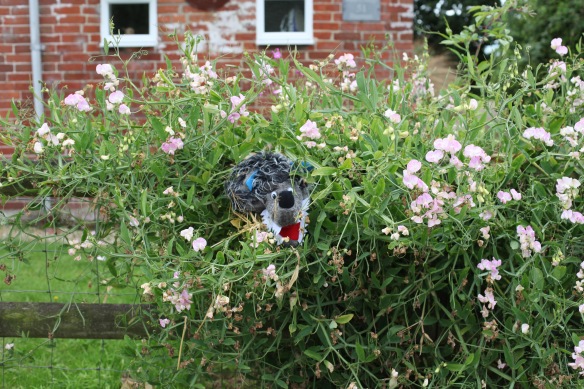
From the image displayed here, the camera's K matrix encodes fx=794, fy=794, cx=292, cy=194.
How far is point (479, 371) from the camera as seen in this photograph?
2232mm

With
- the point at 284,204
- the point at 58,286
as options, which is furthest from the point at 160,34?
the point at 284,204

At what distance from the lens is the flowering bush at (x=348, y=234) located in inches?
79.0

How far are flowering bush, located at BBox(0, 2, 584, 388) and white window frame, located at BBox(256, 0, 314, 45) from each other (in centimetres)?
418

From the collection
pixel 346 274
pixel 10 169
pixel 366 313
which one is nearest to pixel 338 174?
pixel 346 274

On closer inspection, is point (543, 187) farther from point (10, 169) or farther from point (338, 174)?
point (10, 169)

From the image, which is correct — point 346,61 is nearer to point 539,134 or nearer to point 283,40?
point 539,134

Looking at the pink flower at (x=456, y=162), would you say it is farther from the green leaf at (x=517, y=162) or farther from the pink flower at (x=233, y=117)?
the pink flower at (x=233, y=117)

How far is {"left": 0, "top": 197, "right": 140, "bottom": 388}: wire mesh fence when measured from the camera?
7.61 feet

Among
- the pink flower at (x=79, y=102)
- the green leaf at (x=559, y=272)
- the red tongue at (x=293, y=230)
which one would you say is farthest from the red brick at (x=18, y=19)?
the green leaf at (x=559, y=272)

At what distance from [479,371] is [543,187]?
55 centimetres

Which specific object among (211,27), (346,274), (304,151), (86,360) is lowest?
(86,360)

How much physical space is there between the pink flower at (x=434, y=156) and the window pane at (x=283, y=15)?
4.80 metres

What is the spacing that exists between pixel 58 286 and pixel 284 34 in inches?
112

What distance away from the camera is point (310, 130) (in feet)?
6.75
